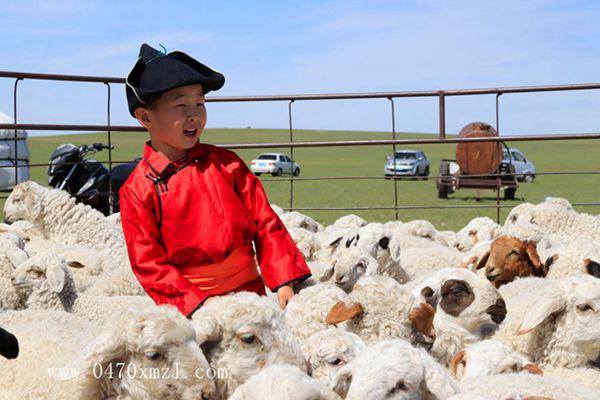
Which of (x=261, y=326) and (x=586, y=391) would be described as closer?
(x=261, y=326)

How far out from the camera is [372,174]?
42844 millimetres

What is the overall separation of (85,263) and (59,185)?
5837 millimetres

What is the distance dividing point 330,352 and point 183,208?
0.82 m

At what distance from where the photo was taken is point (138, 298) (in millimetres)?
4785

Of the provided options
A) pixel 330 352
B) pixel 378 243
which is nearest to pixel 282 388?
pixel 330 352

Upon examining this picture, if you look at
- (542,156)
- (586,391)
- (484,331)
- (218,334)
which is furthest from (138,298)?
(542,156)

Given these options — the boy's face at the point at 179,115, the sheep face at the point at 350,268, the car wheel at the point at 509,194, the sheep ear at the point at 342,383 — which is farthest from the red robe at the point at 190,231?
the car wheel at the point at 509,194

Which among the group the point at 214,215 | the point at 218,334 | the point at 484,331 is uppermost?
the point at 214,215

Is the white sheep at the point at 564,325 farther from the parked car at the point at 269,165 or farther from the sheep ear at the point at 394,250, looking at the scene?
the parked car at the point at 269,165

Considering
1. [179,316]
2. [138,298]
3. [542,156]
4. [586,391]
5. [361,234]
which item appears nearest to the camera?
[179,316]

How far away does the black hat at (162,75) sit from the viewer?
3179mm

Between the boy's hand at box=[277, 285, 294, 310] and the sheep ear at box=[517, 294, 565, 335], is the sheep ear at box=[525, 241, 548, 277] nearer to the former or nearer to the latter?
the sheep ear at box=[517, 294, 565, 335]

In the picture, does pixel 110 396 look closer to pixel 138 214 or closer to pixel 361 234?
pixel 138 214

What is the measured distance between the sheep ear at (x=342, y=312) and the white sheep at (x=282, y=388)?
3.23 feet
